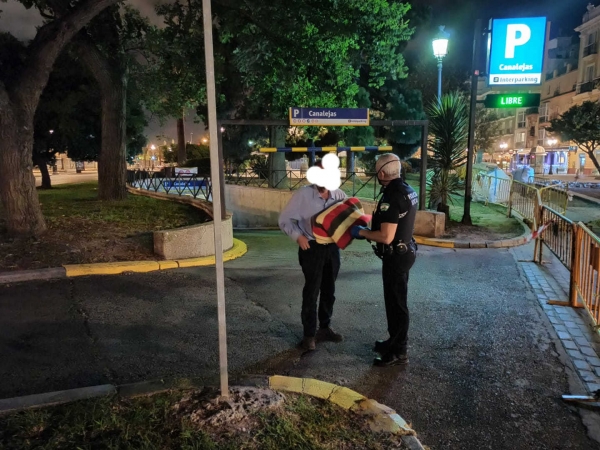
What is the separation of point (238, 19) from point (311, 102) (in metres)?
3.37

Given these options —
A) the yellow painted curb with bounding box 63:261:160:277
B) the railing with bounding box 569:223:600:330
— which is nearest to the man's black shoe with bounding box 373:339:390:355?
the railing with bounding box 569:223:600:330

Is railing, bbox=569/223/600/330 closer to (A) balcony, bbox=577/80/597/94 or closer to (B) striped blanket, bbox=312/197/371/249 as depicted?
(B) striped blanket, bbox=312/197/371/249

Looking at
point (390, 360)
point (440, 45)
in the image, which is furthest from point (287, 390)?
point (440, 45)

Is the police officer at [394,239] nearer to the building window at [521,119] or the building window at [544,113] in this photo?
the building window at [544,113]

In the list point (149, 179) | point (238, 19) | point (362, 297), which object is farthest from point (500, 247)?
point (149, 179)

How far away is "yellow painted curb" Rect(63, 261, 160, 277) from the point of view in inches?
279

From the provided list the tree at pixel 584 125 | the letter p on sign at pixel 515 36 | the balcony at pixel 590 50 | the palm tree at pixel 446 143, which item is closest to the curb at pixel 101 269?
the palm tree at pixel 446 143

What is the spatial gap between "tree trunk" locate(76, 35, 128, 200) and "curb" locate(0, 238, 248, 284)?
6.01 m

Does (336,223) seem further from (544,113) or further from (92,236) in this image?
(544,113)

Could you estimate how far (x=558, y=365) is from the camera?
4367 millimetres

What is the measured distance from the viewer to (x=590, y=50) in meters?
45.1

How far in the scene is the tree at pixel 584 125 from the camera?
3184 cm

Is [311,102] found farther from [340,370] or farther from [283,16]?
[340,370]

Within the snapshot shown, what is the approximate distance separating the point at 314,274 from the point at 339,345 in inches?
32.7
